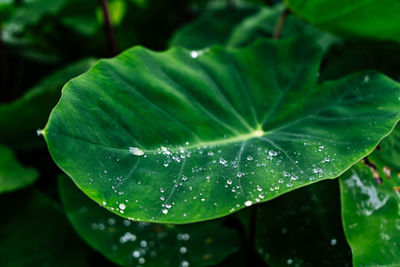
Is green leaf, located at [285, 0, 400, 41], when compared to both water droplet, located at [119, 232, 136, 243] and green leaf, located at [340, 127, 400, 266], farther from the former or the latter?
water droplet, located at [119, 232, 136, 243]

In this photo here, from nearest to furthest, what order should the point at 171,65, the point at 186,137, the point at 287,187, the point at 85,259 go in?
the point at 287,187 < the point at 186,137 < the point at 171,65 < the point at 85,259

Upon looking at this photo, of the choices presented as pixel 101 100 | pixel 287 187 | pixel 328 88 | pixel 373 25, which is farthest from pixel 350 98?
pixel 101 100

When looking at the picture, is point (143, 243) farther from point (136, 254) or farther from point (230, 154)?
point (230, 154)

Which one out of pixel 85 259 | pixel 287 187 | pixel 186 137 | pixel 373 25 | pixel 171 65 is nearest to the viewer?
pixel 287 187

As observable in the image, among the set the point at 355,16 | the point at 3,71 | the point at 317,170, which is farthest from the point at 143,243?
the point at 3,71

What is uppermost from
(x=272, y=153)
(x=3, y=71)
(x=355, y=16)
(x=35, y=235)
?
(x=355, y=16)

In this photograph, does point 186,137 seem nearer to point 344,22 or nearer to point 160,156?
point 160,156
